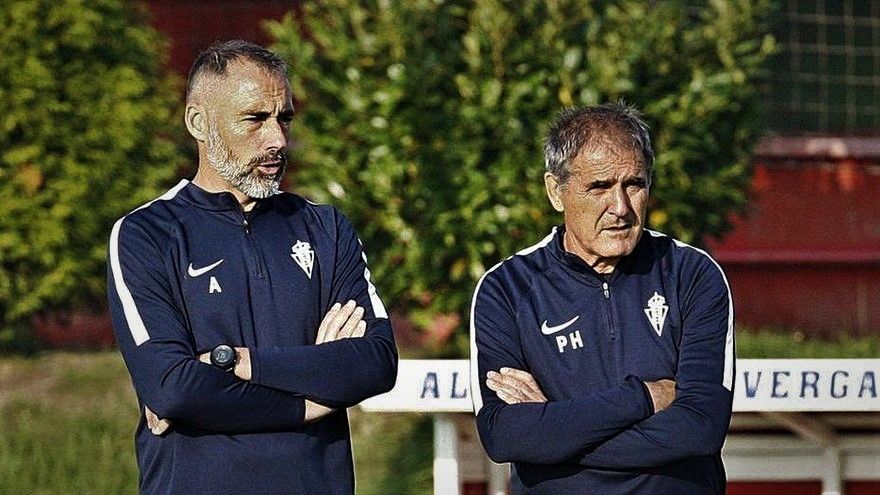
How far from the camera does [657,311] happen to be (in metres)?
4.46

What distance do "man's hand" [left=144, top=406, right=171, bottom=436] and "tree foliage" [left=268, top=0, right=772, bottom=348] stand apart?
4962 millimetres

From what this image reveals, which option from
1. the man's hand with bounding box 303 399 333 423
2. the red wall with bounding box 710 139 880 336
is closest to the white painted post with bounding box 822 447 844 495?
the man's hand with bounding box 303 399 333 423

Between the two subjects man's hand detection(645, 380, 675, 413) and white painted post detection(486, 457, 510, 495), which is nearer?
man's hand detection(645, 380, 675, 413)

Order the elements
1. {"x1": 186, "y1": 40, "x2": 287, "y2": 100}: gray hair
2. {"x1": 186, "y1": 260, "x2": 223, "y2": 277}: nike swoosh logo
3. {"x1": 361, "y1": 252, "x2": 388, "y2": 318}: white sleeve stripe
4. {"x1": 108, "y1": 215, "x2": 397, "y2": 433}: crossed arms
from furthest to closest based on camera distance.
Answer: {"x1": 361, "y1": 252, "x2": 388, "y2": 318}: white sleeve stripe
{"x1": 186, "y1": 40, "x2": 287, "y2": 100}: gray hair
{"x1": 186, "y1": 260, "x2": 223, "y2": 277}: nike swoosh logo
{"x1": 108, "y1": 215, "x2": 397, "y2": 433}: crossed arms

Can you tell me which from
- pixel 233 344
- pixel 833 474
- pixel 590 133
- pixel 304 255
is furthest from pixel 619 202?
pixel 833 474

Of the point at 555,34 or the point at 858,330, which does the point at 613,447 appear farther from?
the point at 858,330

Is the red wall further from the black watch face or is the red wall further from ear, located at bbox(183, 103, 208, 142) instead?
the black watch face

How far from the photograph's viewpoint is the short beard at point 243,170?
14.5 feet

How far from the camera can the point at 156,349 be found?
14.1 feet

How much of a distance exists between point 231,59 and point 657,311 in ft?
4.13

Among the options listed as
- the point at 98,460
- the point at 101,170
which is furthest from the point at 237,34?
the point at 98,460

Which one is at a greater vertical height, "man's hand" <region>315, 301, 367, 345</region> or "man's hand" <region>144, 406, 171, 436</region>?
"man's hand" <region>315, 301, 367, 345</region>

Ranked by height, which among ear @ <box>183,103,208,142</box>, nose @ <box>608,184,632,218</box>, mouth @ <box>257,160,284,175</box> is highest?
ear @ <box>183,103,208,142</box>

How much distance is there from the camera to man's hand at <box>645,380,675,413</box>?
14.3 ft
